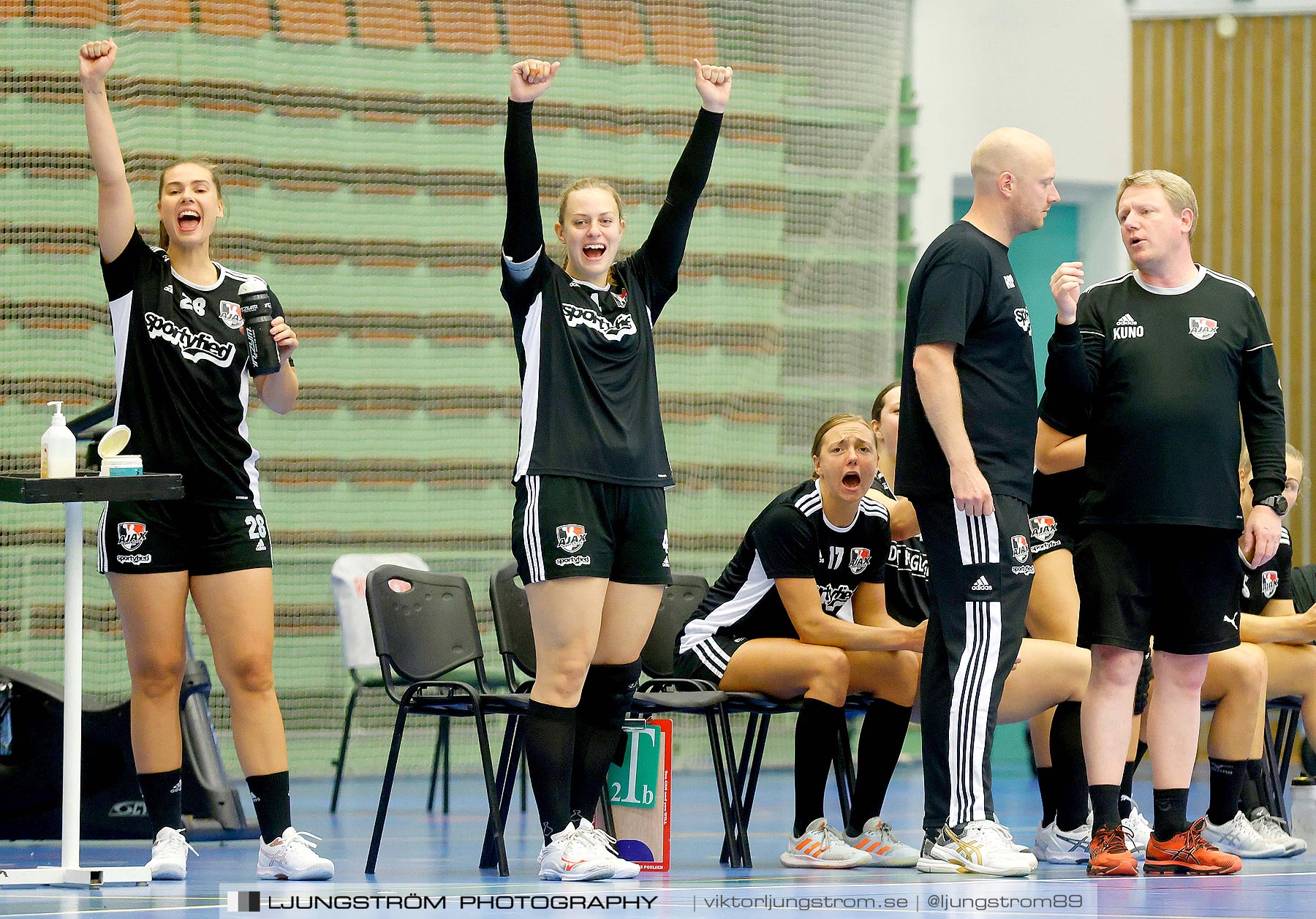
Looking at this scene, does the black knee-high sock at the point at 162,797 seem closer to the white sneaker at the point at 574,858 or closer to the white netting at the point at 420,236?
the white sneaker at the point at 574,858

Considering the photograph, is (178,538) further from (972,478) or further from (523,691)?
(972,478)

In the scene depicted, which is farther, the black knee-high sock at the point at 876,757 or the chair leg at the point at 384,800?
the black knee-high sock at the point at 876,757

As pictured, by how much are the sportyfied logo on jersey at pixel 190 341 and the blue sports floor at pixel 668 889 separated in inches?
50.6

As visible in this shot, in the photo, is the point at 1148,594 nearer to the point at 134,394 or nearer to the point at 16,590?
the point at 134,394

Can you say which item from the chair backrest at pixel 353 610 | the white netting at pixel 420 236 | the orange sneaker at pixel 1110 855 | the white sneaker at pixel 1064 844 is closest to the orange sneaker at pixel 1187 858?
the orange sneaker at pixel 1110 855

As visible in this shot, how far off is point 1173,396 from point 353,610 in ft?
12.7

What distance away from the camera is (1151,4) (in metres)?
8.30

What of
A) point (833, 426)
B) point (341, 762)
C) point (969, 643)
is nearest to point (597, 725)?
point (969, 643)

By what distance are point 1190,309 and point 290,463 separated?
4.73 m

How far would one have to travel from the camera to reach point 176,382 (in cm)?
385

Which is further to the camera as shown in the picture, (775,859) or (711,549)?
(711,549)

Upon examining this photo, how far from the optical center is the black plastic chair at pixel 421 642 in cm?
Answer: 423

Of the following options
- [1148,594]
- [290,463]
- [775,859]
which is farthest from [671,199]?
[290,463]

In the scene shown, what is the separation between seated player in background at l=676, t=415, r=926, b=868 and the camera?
4.25 meters
